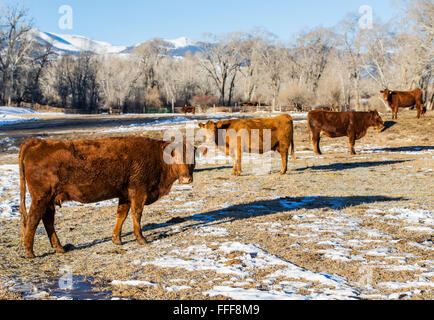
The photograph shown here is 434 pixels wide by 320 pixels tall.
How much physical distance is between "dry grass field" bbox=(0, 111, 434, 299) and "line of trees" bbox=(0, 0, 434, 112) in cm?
4206

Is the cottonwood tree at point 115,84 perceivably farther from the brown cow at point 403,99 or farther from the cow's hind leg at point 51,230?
the cow's hind leg at point 51,230

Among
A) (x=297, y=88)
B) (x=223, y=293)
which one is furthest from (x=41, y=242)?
(x=297, y=88)

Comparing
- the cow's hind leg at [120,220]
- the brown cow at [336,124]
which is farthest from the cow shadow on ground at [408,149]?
the cow's hind leg at [120,220]

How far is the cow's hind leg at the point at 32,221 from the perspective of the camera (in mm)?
5621

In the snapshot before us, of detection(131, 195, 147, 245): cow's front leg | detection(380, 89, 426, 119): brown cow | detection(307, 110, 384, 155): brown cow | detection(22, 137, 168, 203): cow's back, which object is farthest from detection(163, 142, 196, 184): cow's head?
detection(380, 89, 426, 119): brown cow

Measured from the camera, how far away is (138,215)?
6184 millimetres

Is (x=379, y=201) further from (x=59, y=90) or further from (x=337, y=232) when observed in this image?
(x=59, y=90)

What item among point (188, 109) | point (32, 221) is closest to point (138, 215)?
point (32, 221)

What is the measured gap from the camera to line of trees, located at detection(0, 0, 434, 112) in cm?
5600

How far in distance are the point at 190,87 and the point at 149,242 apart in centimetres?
8431

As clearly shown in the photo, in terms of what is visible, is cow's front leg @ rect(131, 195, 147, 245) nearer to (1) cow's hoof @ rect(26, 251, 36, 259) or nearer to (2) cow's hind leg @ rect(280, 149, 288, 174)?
(1) cow's hoof @ rect(26, 251, 36, 259)

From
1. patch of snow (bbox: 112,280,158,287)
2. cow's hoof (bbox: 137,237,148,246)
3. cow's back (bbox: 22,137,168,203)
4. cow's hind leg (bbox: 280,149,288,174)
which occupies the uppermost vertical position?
cow's back (bbox: 22,137,168,203)

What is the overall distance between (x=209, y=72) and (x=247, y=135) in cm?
7275

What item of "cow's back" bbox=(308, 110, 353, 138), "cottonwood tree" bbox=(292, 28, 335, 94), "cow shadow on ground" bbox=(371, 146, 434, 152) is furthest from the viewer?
"cottonwood tree" bbox=(292, 28, 335, 94)
